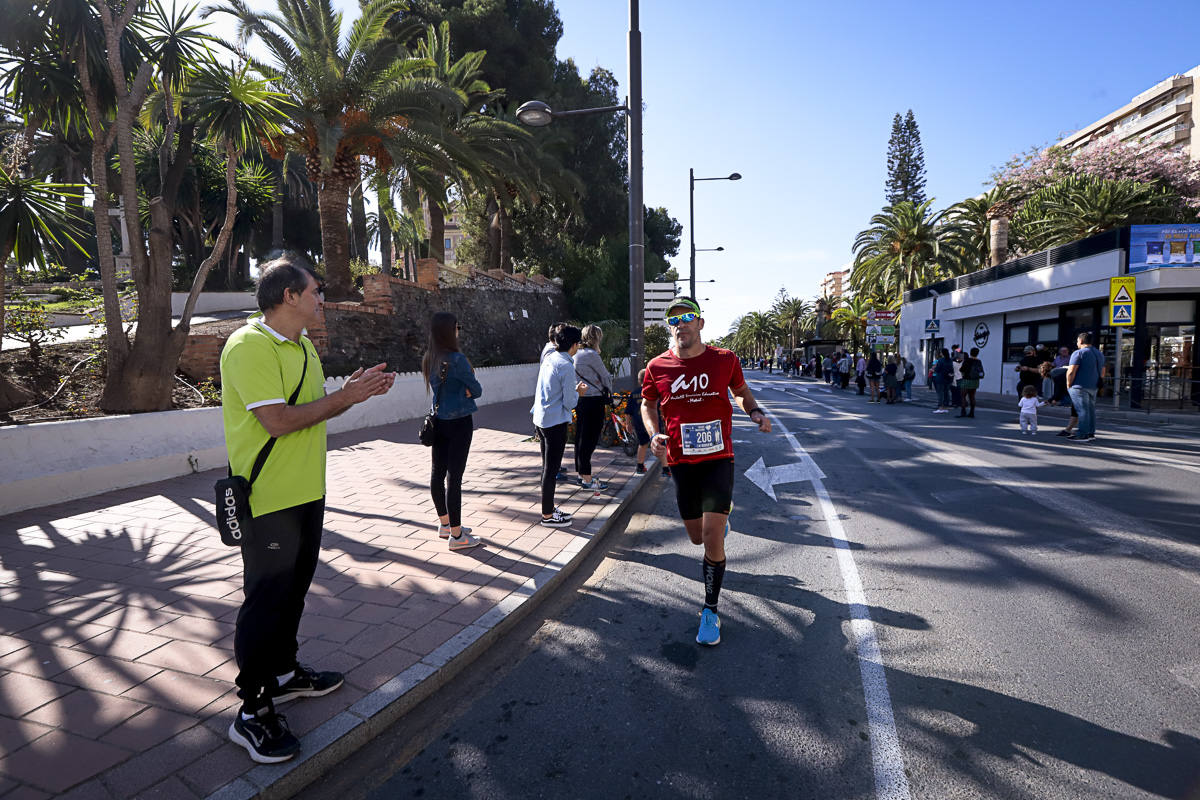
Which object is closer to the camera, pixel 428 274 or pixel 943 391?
pixel 943 391

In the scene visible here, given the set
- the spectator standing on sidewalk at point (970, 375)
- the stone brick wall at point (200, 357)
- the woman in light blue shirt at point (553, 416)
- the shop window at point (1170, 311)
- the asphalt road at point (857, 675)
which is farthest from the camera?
the shop window at point (1170, 311)

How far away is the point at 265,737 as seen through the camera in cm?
251

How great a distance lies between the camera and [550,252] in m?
30.7

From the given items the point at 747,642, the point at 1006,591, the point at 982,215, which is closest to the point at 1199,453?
the point at 1006,591

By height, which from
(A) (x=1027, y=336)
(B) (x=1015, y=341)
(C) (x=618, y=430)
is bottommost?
(C) (x=618, y=430)

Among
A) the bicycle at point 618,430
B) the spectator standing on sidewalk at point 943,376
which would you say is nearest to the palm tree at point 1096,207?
the spectator standing on sidewalk at point 943,376

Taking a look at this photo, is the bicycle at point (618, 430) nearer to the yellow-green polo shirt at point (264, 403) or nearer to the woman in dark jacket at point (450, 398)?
the woman in dark jacket at point (450, 398)

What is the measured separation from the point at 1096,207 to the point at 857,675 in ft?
96.2

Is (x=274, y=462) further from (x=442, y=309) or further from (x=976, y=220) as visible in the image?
(x=976, y=220)

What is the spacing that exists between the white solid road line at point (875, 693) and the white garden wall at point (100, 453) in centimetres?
733

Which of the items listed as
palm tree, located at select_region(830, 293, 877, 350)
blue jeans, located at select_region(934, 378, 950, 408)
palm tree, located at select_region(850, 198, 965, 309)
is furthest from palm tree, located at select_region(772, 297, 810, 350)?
blue jeans, located at select_region(934, 378, 950, 408)

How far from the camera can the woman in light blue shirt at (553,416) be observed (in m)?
5.74

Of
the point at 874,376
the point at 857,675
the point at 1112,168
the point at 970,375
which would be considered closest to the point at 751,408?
the point at 857,675

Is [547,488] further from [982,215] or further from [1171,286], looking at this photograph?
[982,215]
